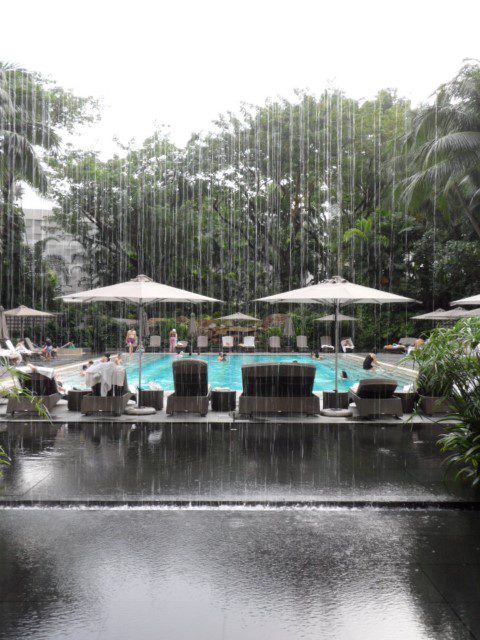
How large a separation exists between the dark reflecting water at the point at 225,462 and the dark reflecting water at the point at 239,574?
1.62 ft

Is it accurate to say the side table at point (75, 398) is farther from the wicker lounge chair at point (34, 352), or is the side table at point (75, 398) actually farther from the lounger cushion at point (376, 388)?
the wicker lounge chair at point (34, 352)

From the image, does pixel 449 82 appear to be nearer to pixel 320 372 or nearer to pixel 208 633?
pixel 320 372

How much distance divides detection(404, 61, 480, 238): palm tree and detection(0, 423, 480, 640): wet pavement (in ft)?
61.9

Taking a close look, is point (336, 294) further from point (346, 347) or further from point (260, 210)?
point (260, 210)

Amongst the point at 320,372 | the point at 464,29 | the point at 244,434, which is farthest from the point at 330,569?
the point at 464,29

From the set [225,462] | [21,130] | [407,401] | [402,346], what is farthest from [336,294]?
Answer: [21,130]

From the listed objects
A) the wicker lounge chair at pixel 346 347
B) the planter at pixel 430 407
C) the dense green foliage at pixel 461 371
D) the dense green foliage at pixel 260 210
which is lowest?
the planter at pixel 430 407

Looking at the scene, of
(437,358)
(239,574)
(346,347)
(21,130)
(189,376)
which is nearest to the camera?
(239,574)

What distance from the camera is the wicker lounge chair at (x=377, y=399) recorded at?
33.0 ft

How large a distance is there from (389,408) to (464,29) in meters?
21.4

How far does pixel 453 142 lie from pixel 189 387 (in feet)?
58.8

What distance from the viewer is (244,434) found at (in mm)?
8930

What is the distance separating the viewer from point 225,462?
23.1 ft

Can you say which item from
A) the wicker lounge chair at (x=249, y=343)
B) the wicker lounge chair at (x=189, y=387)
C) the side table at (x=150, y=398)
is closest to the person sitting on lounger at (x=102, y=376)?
the side table at (x=150, y=398)
